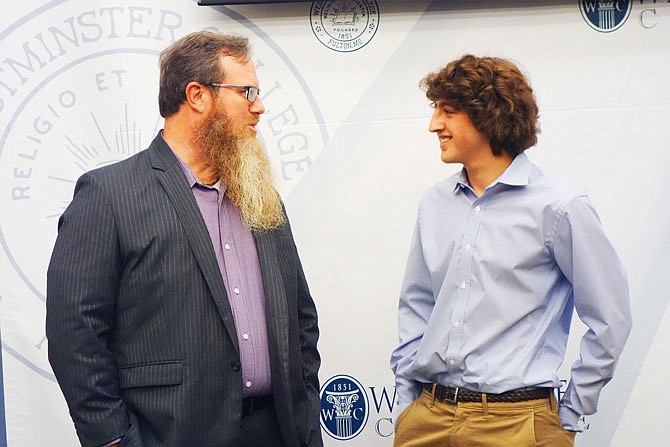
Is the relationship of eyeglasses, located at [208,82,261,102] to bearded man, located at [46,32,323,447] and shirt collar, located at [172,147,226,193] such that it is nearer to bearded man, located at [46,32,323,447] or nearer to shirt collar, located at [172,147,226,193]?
bearded man, located at [46,32,323,447]

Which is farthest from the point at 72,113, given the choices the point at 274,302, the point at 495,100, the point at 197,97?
the point at 495,100

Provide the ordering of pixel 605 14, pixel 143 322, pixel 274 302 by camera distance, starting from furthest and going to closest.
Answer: pixel 605 14
pixel 274 302
pixel 143 322

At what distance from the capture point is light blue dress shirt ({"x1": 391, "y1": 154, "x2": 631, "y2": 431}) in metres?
2.09

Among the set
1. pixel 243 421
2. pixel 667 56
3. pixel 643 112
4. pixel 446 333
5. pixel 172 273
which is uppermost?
pixel 667 56

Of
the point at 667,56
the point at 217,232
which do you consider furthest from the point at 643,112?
the point at 217,232

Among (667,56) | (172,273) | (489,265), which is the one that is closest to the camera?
(172,273)

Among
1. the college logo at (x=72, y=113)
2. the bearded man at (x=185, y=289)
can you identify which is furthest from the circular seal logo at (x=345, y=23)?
the bearded man at (x=185, y=289)

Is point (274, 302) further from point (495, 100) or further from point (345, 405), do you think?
point (345, 405)

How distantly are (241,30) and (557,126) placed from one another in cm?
112

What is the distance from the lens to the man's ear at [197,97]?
2.14 metres

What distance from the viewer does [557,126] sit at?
113 inches

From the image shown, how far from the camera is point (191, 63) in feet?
7.01

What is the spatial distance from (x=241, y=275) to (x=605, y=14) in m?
1.60

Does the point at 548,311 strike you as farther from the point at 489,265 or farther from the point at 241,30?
the point at 241,30
